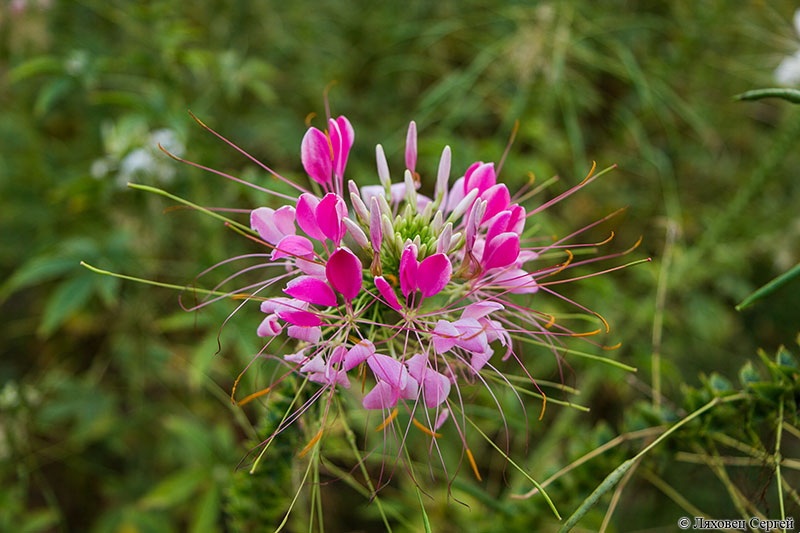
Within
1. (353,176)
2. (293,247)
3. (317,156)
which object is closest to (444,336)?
(293,247)

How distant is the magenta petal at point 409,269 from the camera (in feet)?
2.10

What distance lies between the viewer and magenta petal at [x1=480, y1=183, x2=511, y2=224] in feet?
2.39

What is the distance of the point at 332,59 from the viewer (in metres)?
2.35

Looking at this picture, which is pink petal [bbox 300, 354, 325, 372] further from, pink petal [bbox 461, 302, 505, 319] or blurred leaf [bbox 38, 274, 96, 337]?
blurred leaf [bbox 38, 274, 96, 337]

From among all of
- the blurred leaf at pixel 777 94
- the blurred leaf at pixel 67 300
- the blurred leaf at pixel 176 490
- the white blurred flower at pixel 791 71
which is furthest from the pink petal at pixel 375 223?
the white blurred flower at pixel 791 71

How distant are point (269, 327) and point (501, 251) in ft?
1.12

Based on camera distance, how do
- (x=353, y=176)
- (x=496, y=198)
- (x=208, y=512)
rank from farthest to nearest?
(x=353, y=176) < (x=208, y=512) < (x=496, y=198)

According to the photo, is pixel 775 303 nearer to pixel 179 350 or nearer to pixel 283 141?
pixel 283 141

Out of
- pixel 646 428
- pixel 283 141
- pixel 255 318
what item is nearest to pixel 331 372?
pixel 646 428

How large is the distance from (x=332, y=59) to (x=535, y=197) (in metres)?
1.22

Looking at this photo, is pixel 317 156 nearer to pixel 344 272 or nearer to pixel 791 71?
pixel 344 272

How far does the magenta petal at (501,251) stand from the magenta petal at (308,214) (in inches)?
9.5

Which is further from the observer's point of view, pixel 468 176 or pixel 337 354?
pixel 468 176

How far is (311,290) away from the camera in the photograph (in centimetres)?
64
